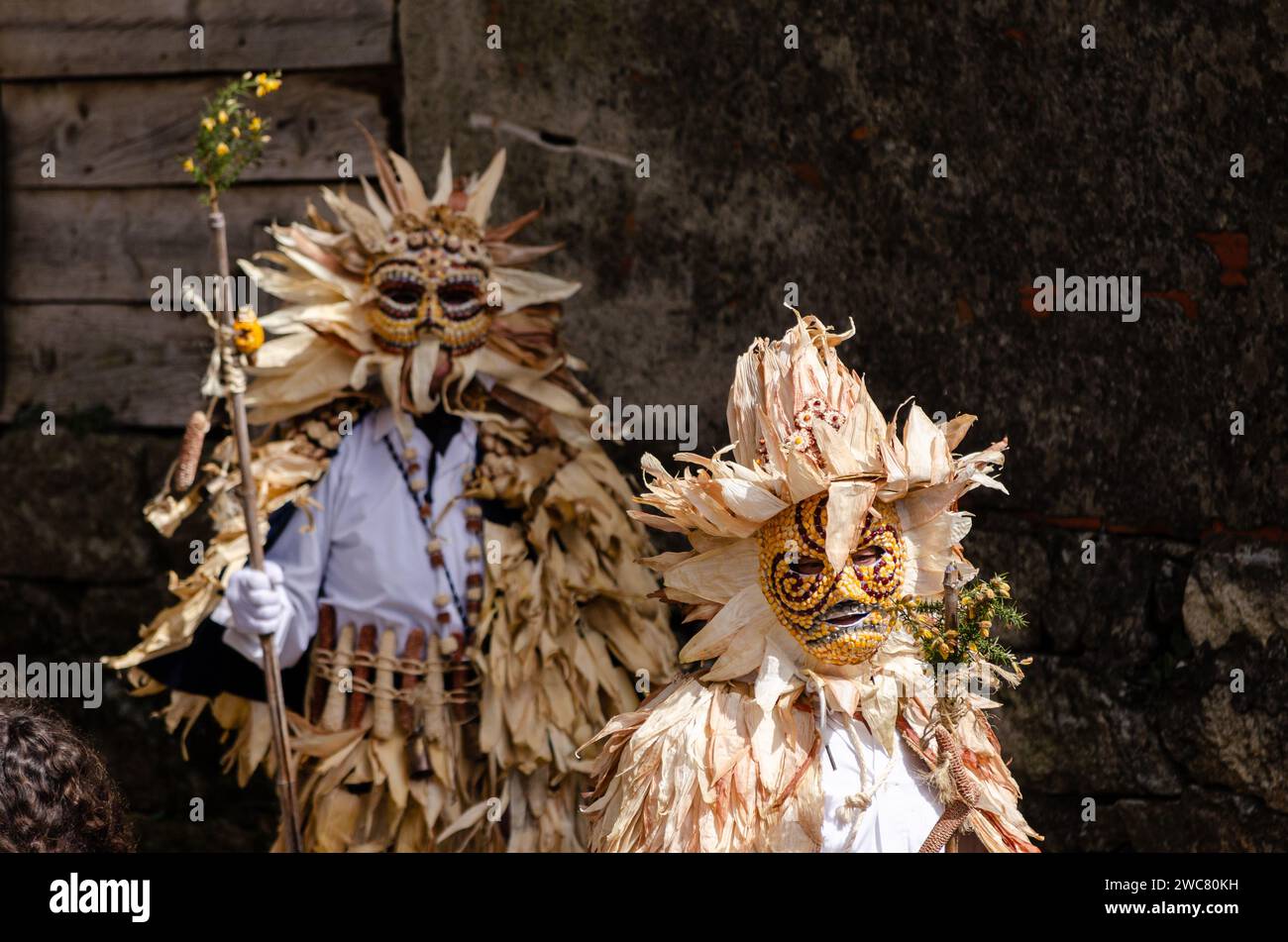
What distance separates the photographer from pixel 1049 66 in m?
3.90

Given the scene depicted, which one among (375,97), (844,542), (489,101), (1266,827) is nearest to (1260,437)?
(1266,827)

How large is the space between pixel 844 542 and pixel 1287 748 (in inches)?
68.1

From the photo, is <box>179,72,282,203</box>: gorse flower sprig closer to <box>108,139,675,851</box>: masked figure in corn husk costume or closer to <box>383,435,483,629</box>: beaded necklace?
<box>108,139,675,851</box>: masked figure in corn husk costume

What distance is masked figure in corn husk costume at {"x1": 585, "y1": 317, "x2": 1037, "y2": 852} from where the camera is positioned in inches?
96.8

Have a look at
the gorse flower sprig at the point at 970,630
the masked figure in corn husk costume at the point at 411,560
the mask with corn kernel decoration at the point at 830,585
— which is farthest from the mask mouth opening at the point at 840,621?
the masked figure in corn husk costume at the point at 411,560

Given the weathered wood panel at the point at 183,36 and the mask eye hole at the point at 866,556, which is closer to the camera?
the mask eye hole at the point at 866,556

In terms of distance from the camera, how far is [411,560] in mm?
3529

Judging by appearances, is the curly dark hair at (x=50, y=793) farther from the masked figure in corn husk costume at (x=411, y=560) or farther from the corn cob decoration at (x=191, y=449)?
the masked figure in corn husk costume at (x=411, y=560)

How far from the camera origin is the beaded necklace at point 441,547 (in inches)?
139

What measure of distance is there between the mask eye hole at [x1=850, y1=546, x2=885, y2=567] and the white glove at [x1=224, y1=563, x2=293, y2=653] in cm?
134

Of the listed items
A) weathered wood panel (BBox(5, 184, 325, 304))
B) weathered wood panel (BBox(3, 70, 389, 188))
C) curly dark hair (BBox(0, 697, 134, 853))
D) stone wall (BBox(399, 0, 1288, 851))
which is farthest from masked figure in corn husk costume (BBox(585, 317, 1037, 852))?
weathered wood panel (BBox(5, 184, 325, 304))

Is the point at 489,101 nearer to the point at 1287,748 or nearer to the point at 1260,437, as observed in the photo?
the point at 1260,437

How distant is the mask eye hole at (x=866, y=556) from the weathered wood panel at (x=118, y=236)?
8.32ft

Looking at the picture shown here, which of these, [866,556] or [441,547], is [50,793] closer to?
[866,556]
